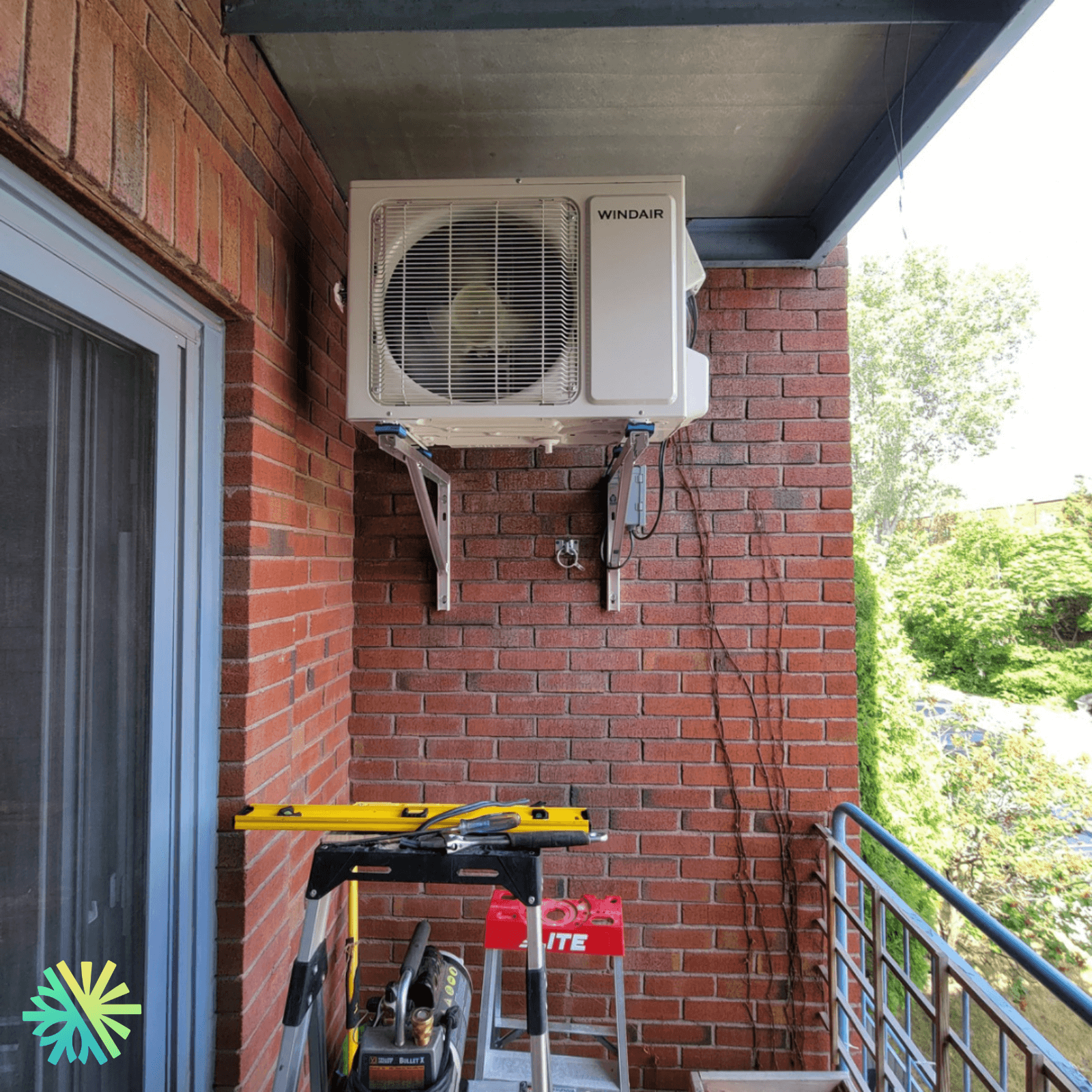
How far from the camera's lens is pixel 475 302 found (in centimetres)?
136

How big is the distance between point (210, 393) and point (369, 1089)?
1.35 m

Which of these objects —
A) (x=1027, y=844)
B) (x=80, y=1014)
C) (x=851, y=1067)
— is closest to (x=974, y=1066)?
(x=851, y=1067)

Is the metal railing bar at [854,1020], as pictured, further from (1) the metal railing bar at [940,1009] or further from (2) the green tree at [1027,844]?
(2) the green tree at [1027,844]

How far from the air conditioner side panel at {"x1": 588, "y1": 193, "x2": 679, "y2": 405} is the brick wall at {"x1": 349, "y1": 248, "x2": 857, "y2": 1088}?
72cm

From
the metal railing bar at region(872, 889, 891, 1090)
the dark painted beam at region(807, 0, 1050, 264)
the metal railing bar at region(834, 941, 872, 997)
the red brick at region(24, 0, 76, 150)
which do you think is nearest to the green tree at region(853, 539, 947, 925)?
the metal railing bar at region(834, 941, 872, 997)

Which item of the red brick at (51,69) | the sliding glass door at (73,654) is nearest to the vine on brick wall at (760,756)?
the sliding glass door at (73,654)

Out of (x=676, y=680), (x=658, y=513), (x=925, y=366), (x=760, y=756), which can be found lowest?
Answer: (x=760, y=756)

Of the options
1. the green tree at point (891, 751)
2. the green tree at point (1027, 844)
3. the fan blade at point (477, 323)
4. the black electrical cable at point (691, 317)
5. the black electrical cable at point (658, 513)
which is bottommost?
the green tree at point (1027, 844)

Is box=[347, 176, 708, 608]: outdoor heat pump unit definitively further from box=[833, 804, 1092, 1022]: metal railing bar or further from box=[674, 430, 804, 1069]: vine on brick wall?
box=[833, 804, 1092, 1022]: metal railing bar

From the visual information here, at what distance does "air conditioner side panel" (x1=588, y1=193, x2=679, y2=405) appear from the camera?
1353 mm

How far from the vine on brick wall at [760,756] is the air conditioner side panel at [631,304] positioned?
737 millimetres

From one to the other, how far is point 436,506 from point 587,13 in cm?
127

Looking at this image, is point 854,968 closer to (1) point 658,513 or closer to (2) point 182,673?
(1) point 658,513

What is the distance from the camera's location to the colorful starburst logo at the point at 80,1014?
0.94 m
